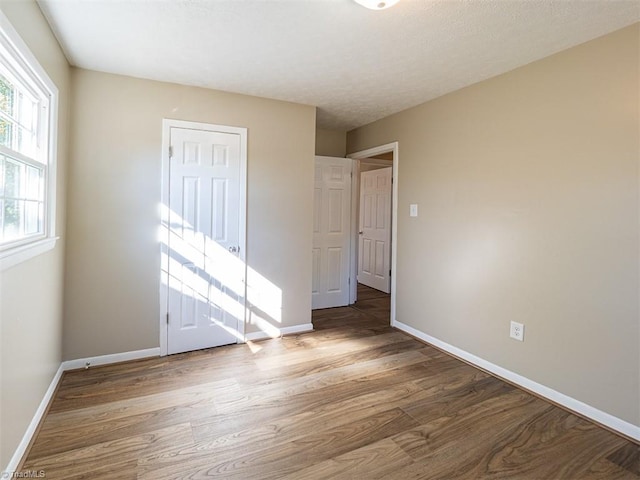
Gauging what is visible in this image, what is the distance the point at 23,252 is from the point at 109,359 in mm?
1520

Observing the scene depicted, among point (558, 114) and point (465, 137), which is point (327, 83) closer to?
point (465, 137)

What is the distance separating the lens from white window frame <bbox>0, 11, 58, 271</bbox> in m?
1.42

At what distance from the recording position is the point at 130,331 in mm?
2840

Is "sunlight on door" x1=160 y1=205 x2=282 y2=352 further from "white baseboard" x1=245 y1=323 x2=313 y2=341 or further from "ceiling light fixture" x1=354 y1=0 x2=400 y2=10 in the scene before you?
"ceiling light fixture" x1=354 y1=0 x2=400 y2=10

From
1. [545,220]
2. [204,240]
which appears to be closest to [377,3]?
[545,220]

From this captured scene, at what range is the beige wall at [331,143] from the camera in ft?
14.8

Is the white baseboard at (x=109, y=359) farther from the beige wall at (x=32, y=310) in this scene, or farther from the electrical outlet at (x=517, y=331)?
the electrical outlet at (x=517, y=331)

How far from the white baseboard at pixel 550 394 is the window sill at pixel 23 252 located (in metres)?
3.10

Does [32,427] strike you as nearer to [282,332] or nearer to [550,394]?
[282,332]

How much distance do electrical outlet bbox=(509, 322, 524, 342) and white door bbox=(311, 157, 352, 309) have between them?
7.53 ft

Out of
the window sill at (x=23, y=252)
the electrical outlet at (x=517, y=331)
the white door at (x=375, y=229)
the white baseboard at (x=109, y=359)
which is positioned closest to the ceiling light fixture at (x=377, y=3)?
the window sill at (x=23, y=252)

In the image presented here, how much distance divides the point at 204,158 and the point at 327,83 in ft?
4.05

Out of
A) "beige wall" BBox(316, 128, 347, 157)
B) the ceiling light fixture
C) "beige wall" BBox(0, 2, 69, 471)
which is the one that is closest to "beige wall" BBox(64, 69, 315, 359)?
"beige wall" BBox(0, 2, 69, 471)

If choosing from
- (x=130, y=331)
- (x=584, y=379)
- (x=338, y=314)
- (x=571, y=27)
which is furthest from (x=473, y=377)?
(x=130, y=331)
